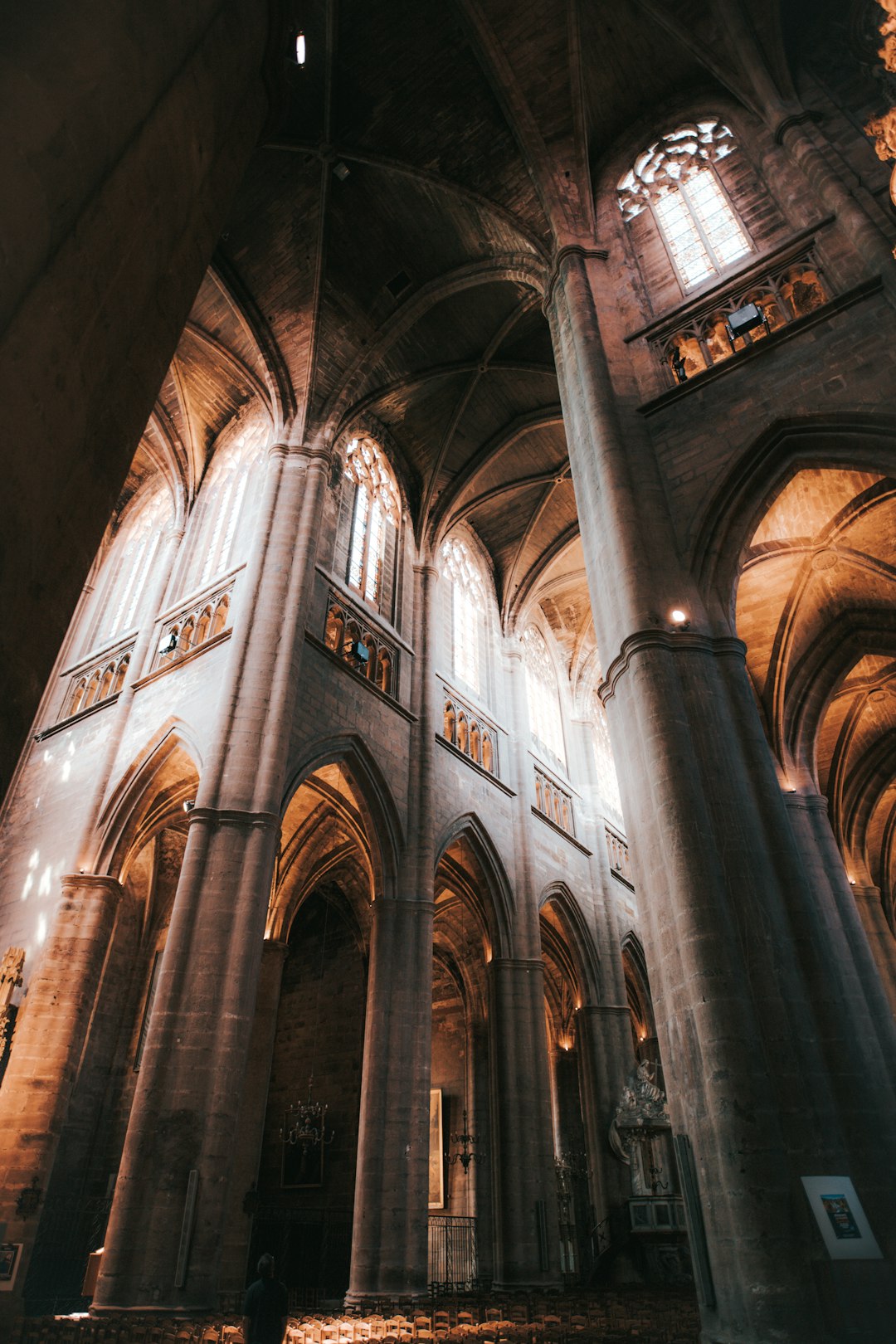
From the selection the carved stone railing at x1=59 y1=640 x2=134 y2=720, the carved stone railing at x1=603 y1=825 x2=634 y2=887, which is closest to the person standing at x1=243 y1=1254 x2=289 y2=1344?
the carved stone railing at x1=59 y1=640 x2=134 y2=720

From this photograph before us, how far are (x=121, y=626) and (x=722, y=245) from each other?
1280 centimetres

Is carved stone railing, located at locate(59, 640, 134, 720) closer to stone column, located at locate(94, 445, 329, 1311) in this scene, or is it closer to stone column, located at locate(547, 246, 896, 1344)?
stone column, located at locate(94, 445, 329, 1311)

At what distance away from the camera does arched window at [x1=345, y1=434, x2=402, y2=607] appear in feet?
49.8

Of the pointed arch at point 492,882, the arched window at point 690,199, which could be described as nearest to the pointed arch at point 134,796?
the pointed arch at point 492,882

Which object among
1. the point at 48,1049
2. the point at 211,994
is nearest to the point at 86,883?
the point at 48,1049

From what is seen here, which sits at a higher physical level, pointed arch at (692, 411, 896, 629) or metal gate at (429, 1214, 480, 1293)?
pointed arch at (692, 411, 896, 629)

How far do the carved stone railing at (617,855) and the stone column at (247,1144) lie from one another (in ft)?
30.8

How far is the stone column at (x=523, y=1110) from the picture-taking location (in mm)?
12195

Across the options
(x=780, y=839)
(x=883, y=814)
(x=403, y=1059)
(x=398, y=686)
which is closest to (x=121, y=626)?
(x=398, y=686)

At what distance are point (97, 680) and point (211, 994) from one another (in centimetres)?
825

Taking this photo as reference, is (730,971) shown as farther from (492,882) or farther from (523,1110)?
(492,882)

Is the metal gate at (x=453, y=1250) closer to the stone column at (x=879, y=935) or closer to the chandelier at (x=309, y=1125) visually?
the chandelier at (x=309, y=1125)

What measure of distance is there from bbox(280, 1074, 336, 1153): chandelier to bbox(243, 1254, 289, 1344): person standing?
11.4m

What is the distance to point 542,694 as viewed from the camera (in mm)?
20375
